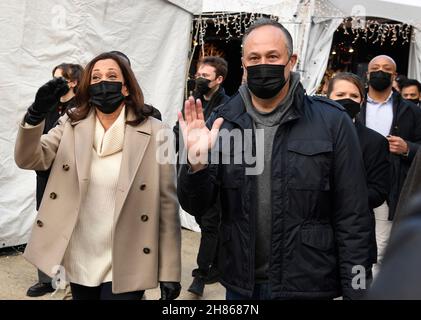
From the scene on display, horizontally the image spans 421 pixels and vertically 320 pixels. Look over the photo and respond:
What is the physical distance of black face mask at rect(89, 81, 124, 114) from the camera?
301cm

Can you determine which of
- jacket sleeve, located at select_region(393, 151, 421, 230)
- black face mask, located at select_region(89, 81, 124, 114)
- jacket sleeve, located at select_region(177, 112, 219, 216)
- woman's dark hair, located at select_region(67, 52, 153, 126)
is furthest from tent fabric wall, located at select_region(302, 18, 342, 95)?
jacket sleeve, located at select_region(393, 151, 421, 230)

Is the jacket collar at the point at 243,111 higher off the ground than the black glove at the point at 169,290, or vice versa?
the jacket collar at the point at 243,111

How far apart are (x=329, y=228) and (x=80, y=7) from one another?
4.59 metres

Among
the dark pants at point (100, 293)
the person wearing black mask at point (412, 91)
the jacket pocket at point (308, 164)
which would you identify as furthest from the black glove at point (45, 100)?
the person wearing black mask at point (412, 91)

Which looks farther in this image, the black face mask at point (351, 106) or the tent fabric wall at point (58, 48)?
the tent fabric wall at point (58, 48)

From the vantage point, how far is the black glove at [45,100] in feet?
8.93

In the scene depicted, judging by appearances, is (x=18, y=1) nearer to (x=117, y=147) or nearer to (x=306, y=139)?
(x=117, y=147)

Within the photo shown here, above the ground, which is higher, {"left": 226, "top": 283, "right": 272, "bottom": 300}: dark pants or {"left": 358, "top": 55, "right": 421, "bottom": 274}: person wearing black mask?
{"left": 358, "top": 55, "right": 421, "bottom": 274}: person wearing black mask

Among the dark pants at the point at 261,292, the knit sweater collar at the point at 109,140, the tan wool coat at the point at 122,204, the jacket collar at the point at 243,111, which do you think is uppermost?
the jacket collar at the point at 243,111

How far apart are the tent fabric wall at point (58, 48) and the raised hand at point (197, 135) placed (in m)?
3.77

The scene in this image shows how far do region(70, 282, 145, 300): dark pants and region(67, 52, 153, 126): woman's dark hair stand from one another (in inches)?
37.6

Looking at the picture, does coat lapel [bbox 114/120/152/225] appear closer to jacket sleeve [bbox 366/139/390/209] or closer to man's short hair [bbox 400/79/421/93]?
jacket sleeve [bbox 366/139/390/209]

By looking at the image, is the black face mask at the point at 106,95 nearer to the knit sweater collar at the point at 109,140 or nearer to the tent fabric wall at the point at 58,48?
the knit sweater collar at the point at 109,140

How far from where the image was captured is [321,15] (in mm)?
6770
